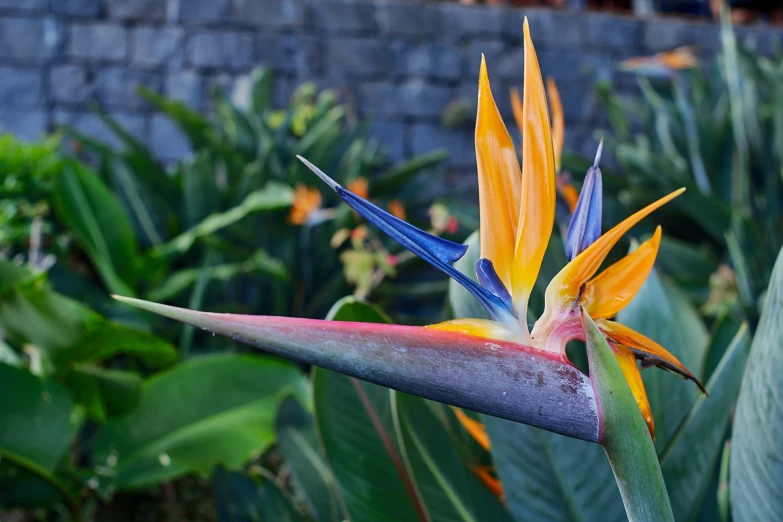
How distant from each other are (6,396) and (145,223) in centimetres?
134

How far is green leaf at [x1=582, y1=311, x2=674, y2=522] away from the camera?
20cm

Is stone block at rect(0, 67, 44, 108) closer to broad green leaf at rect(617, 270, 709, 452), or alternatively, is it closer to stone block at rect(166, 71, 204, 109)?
stone block at rect(166, 71, 204, 109)

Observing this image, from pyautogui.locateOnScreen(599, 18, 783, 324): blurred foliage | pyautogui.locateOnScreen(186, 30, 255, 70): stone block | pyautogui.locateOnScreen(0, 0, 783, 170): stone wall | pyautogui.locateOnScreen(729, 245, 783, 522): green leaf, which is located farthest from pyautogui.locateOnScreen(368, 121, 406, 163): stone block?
pyautogui.locateOnScreen(729, 245, 783, 522): green leaf

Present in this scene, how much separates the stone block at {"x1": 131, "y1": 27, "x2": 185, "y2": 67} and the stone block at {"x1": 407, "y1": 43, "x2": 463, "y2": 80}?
3.36 feet

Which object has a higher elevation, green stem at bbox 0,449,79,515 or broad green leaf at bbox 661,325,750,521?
broad green leaf at bbox 661,325,750,521

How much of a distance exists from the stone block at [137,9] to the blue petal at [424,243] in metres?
2.84

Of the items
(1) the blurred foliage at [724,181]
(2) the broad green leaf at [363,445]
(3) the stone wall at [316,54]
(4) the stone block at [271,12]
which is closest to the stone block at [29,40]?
(3) the stone wall at [316,54]

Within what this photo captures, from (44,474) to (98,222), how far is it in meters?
0.94

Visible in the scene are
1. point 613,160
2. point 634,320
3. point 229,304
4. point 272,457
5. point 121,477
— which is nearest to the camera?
point 634,320

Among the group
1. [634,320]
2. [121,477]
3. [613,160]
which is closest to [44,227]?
[121,477]

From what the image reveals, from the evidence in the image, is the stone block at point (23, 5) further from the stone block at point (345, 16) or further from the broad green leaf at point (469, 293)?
the broad green leaf at point (469, 293)

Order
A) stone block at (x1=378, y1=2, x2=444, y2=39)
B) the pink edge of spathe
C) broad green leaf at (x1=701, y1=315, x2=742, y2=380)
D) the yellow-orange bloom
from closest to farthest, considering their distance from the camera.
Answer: the pink edge of spathe < broad green leaf at (x1=701, y1=315, x2=742, y2=380) < the yellow-orange bloom < stone block at (x1=378, y1=2, x2=444, y2=39)

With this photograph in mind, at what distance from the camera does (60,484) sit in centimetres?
79

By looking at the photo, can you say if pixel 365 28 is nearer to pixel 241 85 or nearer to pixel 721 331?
pixel 241 85
